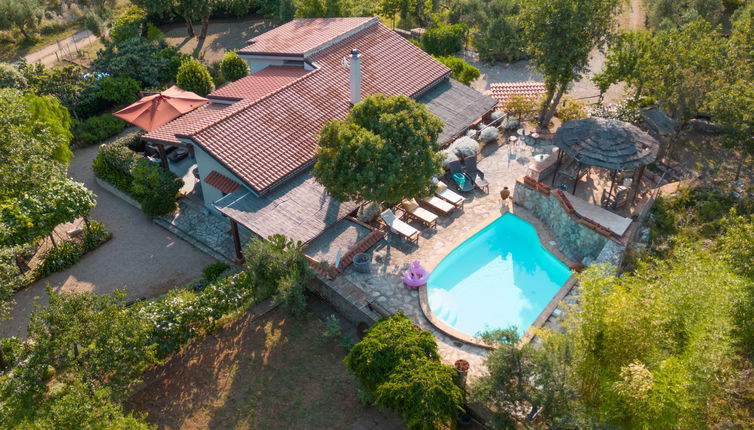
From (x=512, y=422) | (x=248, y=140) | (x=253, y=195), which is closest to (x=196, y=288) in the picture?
(x=253, y=195)

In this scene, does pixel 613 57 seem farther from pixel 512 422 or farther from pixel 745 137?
pixel 512 422

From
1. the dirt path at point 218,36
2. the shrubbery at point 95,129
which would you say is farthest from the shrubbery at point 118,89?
the dirt path at point 218,36

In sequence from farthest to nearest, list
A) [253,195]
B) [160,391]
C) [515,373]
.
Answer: [253,195], [160,391], [515,373]

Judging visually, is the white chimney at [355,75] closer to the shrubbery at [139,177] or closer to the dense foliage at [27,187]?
the shrubbery at [139,177]

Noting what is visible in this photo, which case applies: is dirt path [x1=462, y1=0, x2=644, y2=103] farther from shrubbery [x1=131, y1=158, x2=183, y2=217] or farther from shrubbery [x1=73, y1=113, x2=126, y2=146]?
shrubbery [x1=73, y1=113, x2=126, y2=146]

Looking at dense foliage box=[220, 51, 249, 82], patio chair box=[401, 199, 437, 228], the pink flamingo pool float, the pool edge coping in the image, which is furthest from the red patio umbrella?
the pool edge coping

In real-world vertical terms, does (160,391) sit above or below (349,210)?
below

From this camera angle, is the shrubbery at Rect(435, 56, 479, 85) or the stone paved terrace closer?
the stone paved terrace
